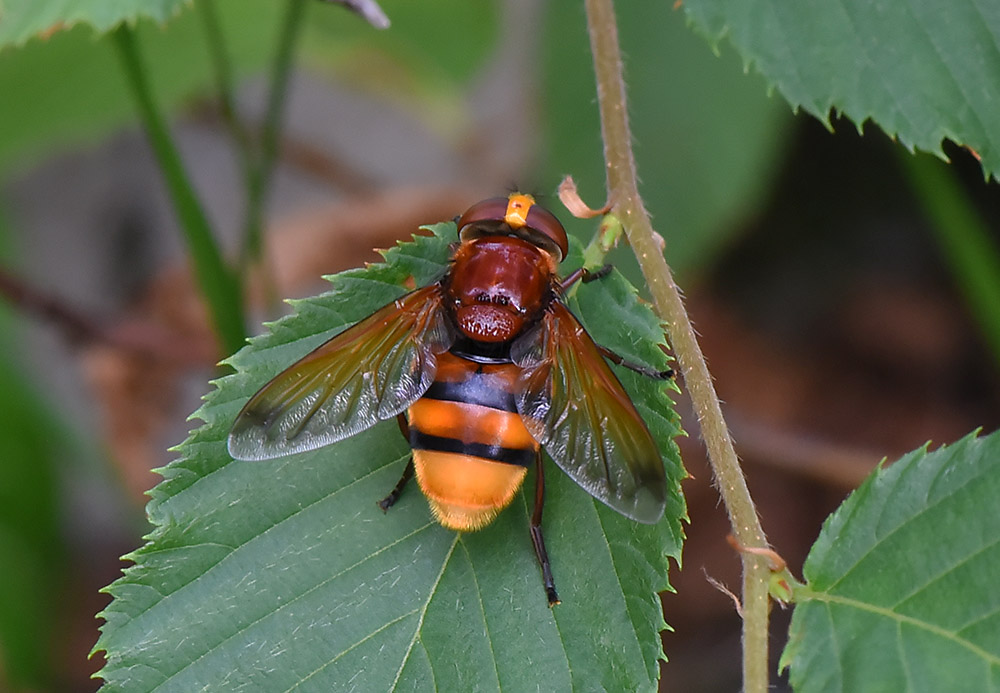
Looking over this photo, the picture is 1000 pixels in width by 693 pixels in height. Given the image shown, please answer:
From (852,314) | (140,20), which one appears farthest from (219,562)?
(852,314)

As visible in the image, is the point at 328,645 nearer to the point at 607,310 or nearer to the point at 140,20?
the point at 607,310

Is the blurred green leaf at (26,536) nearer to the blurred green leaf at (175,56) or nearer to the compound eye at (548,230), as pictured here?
the blurred green leaf at (175,56)

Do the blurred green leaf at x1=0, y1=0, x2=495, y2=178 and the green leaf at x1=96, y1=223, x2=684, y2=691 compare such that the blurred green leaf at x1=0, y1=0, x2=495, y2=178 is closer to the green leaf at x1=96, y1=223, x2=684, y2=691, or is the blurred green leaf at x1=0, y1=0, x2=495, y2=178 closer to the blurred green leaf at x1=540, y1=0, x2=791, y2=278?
the blurred green leaf at x1=540, y1=0, x2=791, y2=278

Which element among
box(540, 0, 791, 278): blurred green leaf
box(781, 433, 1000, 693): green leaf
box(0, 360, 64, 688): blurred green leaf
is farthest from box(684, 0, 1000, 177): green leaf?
box(0, 360, 64, 688): blurred green leaf

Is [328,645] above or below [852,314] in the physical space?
above

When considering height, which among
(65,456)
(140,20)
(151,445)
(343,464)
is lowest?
(65,456)

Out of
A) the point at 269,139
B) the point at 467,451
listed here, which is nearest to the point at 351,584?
the point at 467,451
